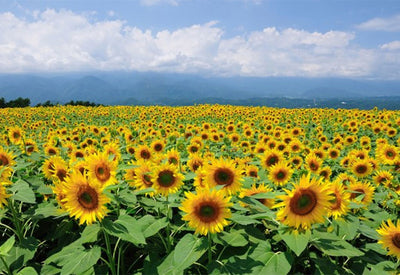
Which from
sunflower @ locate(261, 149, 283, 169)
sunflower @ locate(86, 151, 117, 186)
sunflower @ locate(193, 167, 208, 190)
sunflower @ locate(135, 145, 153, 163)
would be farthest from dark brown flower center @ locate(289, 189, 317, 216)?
sunflower @ locate(135, 145, 153, 163)

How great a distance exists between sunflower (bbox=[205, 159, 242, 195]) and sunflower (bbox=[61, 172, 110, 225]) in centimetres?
113

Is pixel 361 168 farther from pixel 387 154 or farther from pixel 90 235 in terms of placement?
pixel 90 235

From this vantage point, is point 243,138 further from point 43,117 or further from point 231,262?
point 43,117

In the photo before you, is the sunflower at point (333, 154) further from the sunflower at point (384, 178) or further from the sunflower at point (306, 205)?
the sunflower at point (306, 205)

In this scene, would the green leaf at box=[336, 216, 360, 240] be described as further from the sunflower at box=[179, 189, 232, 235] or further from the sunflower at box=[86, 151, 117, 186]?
the sunflower at box=[86, 151, 117, 186]

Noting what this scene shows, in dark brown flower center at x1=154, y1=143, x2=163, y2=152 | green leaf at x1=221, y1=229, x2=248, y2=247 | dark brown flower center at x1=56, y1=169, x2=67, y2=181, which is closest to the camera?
green leaf at x1=221, y1=229, x2=248, y2=247

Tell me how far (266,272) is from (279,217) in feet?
1.38

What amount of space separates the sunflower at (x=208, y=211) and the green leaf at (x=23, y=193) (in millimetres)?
1551

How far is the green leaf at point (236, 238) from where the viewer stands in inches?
94.1

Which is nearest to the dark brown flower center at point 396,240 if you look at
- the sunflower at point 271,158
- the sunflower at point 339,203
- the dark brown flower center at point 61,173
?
the sunflower at point 339,203

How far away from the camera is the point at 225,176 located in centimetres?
294

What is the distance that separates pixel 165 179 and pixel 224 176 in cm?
63

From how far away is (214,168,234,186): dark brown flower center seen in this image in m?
2.93

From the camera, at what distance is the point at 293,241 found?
6.74ft
